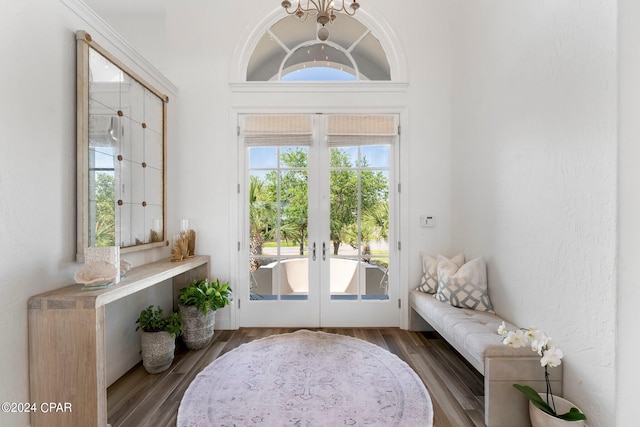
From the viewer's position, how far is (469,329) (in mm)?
1981

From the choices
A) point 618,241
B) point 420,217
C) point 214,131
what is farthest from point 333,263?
point 618,241

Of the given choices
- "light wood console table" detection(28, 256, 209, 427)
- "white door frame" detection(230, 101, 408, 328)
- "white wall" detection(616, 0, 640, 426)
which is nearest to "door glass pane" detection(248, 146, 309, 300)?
"white door frame" detection(230, 101, 408, 328)

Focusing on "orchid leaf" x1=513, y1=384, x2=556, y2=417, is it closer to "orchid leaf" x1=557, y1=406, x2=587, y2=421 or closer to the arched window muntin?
"orchid leaf" x1=557, y1=406, x2=587, y2=421

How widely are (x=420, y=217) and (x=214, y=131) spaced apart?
92.8 inches

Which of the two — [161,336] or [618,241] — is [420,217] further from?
[161,336]

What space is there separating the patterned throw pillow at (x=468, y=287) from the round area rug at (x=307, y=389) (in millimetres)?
700

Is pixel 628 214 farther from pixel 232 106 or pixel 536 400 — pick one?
pixel 232 106

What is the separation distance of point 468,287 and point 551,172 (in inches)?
43.5

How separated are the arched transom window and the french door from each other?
1.76ft

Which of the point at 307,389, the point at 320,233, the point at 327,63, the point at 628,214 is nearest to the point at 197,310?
the point at 307,389

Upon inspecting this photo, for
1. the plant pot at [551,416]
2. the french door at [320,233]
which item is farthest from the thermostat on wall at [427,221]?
the plant pot at [551,416]

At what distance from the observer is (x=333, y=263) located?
314 centimetres

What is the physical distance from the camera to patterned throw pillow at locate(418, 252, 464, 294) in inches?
111

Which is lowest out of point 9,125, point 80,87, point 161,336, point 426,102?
point 161,336
